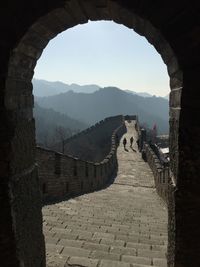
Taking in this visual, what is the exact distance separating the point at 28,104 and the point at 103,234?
3.12 meters

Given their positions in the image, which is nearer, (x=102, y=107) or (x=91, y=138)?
(x=91, y=138)

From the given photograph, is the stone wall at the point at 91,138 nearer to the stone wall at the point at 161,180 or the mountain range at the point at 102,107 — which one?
the stone wall at the point at 161,180

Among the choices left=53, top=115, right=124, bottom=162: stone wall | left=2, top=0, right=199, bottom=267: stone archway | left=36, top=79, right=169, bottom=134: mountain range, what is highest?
left=36, top=79, right=169, bottom=134: mountain range

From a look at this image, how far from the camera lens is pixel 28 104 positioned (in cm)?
342

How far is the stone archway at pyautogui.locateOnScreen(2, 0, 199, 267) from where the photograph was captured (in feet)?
9.18

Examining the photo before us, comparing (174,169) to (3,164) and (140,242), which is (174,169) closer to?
(3,164)

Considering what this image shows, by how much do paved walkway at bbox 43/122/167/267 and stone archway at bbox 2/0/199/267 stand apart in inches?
50.1

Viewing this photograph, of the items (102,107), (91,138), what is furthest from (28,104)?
(102,107)

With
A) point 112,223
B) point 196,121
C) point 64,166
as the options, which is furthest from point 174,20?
point 64,166

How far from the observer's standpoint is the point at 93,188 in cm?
1298

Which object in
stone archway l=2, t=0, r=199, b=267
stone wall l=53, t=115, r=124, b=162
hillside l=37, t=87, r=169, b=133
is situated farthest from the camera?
hillside l=37, t=87, r=169, b=133

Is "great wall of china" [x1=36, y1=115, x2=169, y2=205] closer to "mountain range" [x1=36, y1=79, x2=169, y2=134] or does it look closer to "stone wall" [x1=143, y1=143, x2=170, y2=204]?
"stone wall" [x1=143, y1=143, x2=170, y2=204]

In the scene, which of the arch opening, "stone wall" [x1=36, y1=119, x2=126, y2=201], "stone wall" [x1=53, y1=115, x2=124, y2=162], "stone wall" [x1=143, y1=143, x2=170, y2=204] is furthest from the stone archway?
"stone wall" [x1=53, y1=115, x2=124, y2=162]

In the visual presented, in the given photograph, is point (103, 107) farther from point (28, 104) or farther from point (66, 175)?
point (28, 104)
